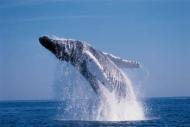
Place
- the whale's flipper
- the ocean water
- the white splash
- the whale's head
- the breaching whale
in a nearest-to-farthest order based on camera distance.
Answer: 1. the whale's head
2. the breaching whale
3. the white splash
4. the whale's flipper
5. the ocean water

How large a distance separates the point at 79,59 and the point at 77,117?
7.29 metres

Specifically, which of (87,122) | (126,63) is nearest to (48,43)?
(126,63)

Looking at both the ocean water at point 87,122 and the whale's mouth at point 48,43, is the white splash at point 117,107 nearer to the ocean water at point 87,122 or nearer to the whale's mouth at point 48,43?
A: the ocean water at point 87,122

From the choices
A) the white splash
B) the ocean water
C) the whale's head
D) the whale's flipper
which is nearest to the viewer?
the whale's head

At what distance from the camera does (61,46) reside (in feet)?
72.0

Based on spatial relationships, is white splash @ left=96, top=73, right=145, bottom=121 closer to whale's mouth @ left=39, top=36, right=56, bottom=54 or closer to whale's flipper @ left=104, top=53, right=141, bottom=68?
whale's flipper @ left=104, top=53, right=141, bottom=68

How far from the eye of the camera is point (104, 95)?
77.3 feet

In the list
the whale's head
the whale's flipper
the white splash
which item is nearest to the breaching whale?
the whale's head

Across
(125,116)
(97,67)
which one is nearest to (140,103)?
(125,116)

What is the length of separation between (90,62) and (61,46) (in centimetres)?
152

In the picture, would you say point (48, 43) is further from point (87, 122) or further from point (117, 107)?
point (87, 122)

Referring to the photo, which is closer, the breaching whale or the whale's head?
the whale's head

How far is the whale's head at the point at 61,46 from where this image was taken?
21456mm

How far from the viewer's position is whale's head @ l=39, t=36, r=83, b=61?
2146 cm
